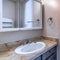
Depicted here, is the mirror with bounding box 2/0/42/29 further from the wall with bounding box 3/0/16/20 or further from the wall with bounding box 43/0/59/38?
the wall with bounding box 43/0/59/38

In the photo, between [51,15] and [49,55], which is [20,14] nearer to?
[51,15]

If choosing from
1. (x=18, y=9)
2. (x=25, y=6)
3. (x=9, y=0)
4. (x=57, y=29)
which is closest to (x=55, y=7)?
(x=57, y=29)

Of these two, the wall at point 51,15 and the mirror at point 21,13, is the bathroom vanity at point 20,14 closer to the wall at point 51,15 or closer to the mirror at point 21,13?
the mirror at point 21,13

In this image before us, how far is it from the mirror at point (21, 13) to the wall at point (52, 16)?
13cm

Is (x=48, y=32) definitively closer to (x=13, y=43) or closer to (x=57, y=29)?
(x=57, y=29)

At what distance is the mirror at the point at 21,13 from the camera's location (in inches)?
51.1

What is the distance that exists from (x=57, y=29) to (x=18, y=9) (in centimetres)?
87

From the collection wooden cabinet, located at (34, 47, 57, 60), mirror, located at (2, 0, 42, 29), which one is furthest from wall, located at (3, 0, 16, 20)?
wooden cabinet, located at (34, 47, 57, 60)

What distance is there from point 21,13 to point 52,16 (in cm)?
69

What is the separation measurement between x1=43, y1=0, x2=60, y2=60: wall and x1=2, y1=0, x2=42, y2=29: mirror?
0.13 meters

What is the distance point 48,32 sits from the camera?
1.95m

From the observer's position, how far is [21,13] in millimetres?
1550

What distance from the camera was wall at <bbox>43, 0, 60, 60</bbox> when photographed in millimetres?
1785

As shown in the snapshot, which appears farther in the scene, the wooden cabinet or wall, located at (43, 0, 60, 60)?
wall, located at (43, 0, 60, 60)
